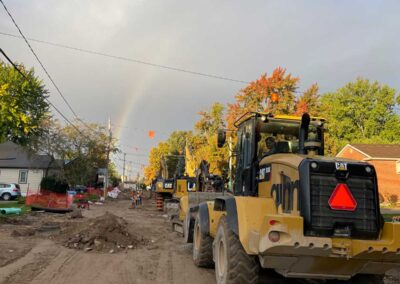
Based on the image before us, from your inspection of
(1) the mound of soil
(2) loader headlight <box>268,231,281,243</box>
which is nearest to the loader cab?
(2) loader headlight <box>268,231,281,243</box>

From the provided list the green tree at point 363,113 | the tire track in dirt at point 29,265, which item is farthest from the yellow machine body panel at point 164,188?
the green tree at point 363,113

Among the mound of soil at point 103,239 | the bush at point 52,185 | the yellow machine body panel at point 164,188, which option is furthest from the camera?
the bush at point 52,185

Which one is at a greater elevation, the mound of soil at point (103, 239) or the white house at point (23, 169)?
the white house at point (23, 169)

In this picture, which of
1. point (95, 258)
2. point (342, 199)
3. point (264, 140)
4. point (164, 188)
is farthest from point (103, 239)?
point (164, 188)

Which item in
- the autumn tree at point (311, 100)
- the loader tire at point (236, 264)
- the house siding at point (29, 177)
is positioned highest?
the autumn tree at point (311, 100)

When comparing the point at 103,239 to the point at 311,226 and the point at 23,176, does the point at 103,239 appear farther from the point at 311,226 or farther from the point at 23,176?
the point at 23,176

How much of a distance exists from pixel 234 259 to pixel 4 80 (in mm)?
43527

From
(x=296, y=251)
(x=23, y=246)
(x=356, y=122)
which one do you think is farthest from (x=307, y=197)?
(x=356, y=122)

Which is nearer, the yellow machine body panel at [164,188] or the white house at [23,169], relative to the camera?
the yellow machine body panel at [164,188]

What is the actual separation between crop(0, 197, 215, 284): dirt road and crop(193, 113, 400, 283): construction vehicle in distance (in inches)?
72.2

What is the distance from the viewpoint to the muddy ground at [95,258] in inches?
321

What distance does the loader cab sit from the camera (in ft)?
25.8

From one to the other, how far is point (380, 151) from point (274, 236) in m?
38.5

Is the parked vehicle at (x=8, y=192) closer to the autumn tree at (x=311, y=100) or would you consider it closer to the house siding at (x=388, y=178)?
the autumn tree at (x=311, y=100)
